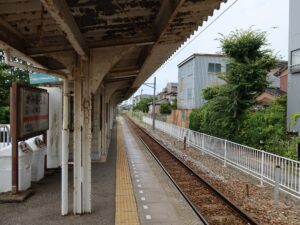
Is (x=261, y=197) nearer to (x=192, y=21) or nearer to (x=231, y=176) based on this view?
(x=231, y=176)

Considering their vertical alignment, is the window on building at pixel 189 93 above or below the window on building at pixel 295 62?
below

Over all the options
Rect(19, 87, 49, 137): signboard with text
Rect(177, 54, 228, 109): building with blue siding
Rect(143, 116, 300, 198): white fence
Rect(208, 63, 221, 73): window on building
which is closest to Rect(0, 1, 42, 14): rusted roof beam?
Rect(19, 87, 49, 137): signboard with text

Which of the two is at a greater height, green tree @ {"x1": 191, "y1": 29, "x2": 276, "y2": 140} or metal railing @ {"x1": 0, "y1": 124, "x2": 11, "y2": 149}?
green tree @ {"x1": 191, "y1": 29, "x2": 276, "y2": 140}

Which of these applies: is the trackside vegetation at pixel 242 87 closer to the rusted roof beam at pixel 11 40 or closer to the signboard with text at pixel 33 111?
the signboard with text at pixel 33 111

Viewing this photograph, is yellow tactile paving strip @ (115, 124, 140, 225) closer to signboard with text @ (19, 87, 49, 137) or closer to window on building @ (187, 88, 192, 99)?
signboard with text @ (19, 87, 49, 137)

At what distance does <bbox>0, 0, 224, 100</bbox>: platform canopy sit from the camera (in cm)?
487

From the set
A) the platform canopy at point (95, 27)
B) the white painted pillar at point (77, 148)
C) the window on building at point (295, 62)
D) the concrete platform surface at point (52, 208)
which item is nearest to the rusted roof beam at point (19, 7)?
the platform canopy at point (95, 27)

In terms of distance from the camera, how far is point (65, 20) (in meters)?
4.59

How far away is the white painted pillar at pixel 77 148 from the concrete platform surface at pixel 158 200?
3.88ft

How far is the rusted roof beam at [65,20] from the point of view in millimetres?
3949

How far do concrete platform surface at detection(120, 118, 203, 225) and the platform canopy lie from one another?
8.73ft

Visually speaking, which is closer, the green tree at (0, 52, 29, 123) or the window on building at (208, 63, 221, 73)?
the green tree at (0, 52, 29, 123)

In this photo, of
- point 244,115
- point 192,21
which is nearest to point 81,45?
point 192,21

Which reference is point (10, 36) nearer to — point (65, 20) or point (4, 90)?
point (65, 20)
